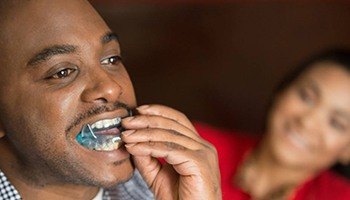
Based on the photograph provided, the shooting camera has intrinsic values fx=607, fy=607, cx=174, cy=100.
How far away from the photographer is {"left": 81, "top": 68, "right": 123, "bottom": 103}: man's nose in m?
1.07

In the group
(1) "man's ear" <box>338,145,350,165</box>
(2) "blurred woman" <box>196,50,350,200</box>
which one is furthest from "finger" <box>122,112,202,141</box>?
(1) "man's ear" <box>338,145,350,165</box>

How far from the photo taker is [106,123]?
1096 millimetres

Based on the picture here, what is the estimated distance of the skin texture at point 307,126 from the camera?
6.20 ft

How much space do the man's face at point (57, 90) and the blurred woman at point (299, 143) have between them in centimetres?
90

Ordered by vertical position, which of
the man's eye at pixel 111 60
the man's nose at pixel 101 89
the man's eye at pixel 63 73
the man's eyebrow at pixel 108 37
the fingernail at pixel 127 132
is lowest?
the fingernail at pixel 127 132

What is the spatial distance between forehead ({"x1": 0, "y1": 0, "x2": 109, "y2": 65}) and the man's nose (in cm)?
7

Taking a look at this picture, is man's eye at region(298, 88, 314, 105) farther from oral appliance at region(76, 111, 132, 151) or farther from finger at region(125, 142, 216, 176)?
oral appliance at region(76, 111, 132, 151)

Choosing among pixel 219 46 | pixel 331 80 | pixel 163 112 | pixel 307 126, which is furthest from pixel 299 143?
pixel 163 112

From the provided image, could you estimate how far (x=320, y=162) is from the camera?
1.96 meters

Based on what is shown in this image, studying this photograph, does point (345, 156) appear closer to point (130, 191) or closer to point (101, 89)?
point (130, 191)

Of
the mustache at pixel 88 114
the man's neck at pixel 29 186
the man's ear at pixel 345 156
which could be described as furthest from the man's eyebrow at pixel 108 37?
the man's ear at pixel 345 156

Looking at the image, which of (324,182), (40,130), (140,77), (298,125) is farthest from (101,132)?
(140,77)

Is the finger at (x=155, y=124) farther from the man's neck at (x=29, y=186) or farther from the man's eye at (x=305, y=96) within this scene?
the man's eye at (x=305, y=96)

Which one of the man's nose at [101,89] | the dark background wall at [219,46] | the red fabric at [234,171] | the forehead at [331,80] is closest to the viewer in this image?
the man's nose at [101,89]
